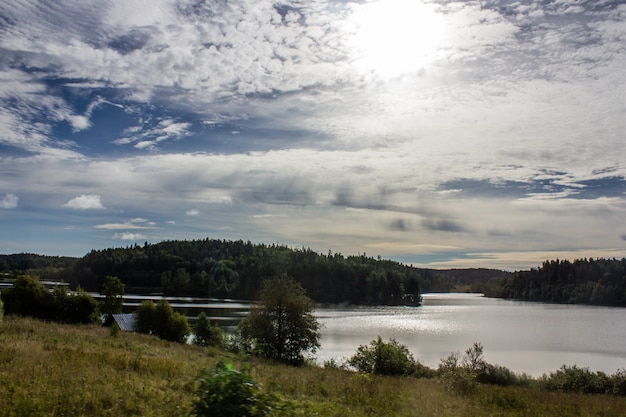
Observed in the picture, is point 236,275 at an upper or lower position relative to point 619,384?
upper

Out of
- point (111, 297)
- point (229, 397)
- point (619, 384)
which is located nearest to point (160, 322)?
point (111, 297)

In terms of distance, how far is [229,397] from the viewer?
19.4 feet

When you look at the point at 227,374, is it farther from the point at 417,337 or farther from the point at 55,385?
the point at 417,337

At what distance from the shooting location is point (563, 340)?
5853 cm

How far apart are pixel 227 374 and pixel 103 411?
3770mm

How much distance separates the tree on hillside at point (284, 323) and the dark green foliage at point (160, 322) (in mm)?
14092

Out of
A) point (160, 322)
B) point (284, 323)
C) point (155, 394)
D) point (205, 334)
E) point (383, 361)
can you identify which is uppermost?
point (155, 394)

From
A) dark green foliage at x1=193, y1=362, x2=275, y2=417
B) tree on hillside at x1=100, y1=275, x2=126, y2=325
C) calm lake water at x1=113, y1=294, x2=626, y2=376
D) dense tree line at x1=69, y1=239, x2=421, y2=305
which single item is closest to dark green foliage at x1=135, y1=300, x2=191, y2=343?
tree on hillside at x1=100, y1=275, x2=126, y2=325

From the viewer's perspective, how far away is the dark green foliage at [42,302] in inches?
1593

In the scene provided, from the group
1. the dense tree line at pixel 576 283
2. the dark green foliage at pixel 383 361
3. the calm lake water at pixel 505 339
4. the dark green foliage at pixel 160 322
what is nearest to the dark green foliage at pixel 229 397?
the dark green foliage at pixel 383 361

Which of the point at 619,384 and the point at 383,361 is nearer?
the point at 619,384

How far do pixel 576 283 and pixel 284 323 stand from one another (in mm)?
169399

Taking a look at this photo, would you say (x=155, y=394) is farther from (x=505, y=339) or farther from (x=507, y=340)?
(x=505, y=339)

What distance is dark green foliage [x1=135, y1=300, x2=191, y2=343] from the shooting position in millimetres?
48406
